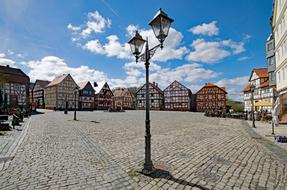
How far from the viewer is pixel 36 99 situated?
71.8 metres

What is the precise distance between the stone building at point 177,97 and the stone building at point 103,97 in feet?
77.3

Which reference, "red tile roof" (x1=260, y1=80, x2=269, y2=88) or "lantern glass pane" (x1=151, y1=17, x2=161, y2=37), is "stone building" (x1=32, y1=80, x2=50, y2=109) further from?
"lantern glass pane" (x1=151, y1=17, x2=161, y2=37)

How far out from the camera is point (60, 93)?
61.2 metres

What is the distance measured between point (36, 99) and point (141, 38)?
77578 millimetres

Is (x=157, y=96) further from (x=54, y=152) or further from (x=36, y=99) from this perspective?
(x=54, y=152)

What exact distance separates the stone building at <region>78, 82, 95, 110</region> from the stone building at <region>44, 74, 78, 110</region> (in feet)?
13.3

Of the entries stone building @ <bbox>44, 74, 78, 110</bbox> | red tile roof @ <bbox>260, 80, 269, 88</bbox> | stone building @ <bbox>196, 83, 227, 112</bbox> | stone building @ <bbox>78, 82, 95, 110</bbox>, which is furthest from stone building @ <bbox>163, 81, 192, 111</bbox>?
stone building @ <bbox>44, 74, 78, 110</bbox>

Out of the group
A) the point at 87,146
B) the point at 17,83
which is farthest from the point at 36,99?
the point at 87,146

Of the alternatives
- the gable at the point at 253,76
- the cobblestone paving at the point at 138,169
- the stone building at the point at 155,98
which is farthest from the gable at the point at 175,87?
the cobblestone paving at the point at 138,169

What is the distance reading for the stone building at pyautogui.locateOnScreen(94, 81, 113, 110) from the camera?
245ft

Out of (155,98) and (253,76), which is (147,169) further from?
(155,98)

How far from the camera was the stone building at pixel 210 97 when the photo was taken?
2554 inches

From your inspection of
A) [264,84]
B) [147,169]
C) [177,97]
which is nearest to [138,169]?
[147,169]

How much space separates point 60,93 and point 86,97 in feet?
33.7
